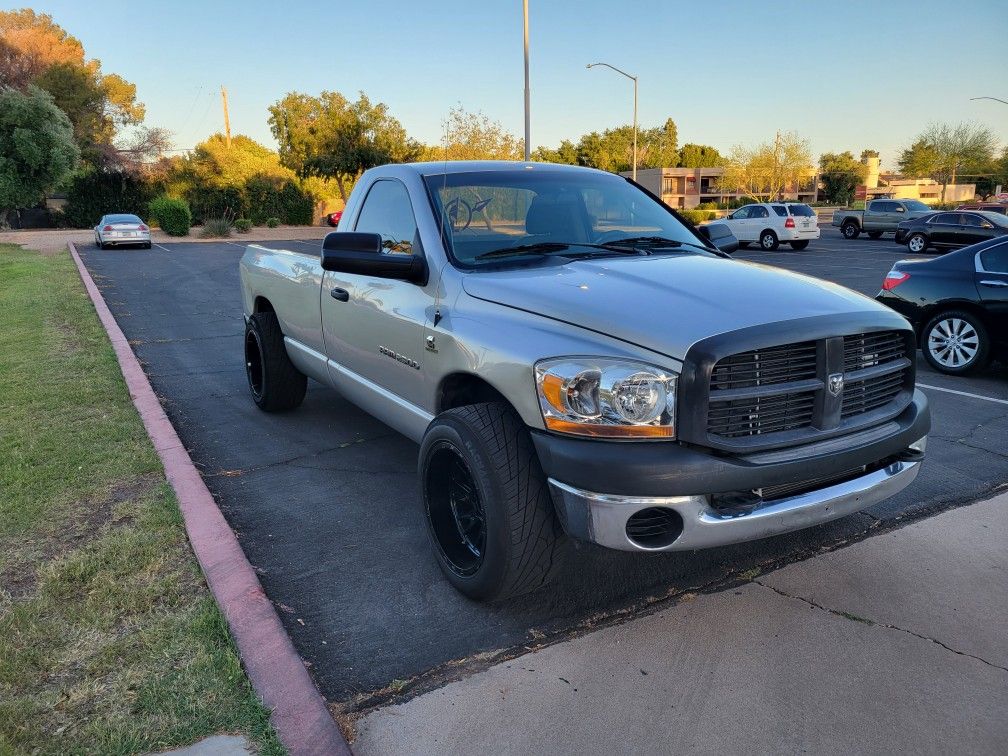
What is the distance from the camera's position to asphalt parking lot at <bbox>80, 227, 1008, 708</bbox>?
3086mm

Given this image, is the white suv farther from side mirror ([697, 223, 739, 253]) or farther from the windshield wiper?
the windshield wiper

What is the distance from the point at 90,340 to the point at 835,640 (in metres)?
8.40

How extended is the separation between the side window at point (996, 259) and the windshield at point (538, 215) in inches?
183

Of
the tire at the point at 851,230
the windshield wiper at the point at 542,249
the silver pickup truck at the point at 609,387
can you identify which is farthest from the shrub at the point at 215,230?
the windshield wiper at the point at 542,249

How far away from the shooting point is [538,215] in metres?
4.19

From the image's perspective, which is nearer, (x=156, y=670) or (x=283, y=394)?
(x=156, y=670)

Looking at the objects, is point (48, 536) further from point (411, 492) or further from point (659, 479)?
point (659, 479)

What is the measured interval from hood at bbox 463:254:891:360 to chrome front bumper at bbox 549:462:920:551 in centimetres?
53

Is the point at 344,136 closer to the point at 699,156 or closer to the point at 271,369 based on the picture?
the point at 271,369

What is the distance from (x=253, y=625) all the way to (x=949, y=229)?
27520mm

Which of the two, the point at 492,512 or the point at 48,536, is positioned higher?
the point at 492,512

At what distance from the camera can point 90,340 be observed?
29.1ft

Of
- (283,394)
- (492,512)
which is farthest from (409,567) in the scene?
(283,394)

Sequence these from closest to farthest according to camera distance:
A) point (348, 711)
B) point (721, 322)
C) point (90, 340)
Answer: point (348, 711) < point (721, 322) < point (90, 340)
